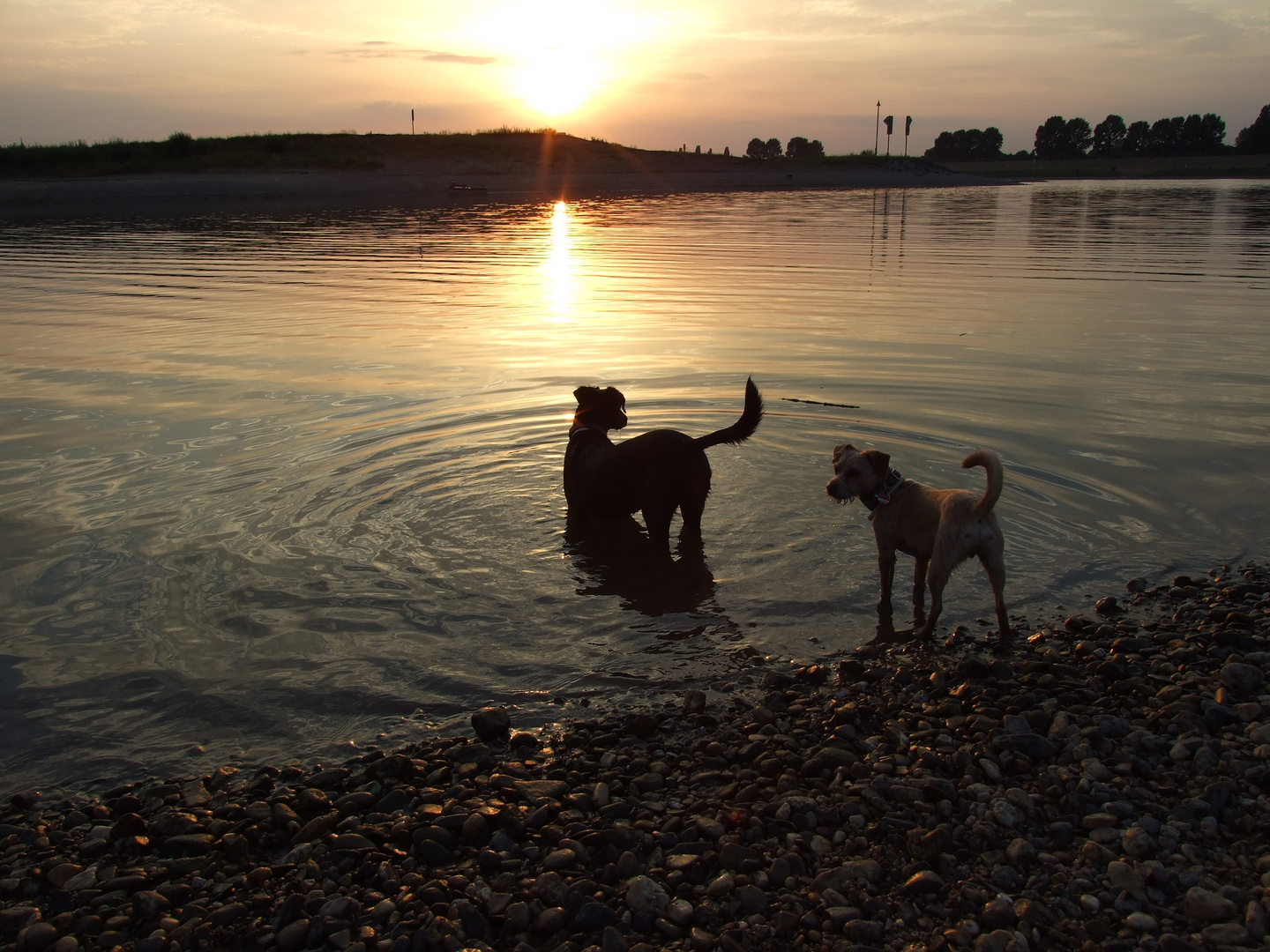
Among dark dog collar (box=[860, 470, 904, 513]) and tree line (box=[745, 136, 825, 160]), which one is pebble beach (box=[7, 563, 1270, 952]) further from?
tree line (box=[745, 136, 825, 160])

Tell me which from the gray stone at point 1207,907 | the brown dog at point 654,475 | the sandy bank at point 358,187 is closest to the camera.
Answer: the gray stone at point 1207,907

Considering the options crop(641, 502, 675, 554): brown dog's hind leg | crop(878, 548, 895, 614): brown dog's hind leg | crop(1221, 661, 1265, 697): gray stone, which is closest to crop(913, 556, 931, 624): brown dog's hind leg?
crop(878, 548, 895, 614): brown dog's hind leg

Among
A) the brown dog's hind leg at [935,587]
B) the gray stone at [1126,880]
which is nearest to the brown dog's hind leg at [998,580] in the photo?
the brown dog's hind leg at [935,587]

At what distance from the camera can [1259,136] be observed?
135 meters

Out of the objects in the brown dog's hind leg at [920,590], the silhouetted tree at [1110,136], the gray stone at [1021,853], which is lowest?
the gray stone at [1021,853]

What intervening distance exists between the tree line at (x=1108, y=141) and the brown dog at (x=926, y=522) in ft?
510

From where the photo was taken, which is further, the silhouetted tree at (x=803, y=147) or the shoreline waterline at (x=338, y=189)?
the silhouetted tree at (x=803, y=147)

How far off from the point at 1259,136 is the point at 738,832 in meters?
168

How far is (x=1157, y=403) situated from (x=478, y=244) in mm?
21526

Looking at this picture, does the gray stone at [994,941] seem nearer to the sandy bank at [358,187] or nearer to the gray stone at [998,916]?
the gray stone at [998,916]

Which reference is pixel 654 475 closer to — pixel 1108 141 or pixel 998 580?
pixel 998 580

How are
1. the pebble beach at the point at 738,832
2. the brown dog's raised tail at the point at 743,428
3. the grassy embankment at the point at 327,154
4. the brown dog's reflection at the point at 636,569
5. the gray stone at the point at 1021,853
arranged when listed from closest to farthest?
the pebble beach at the point at 738,832 → the gray stone at the point at 1021,853 → the brown dog's reflection at the point at 636,569 → the brown dog's raised tail at the point at 743,428 → the grassy embankment at the point at 327,154

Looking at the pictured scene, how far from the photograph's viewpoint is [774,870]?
3539mm

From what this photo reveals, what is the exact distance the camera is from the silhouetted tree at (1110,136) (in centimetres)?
15075
